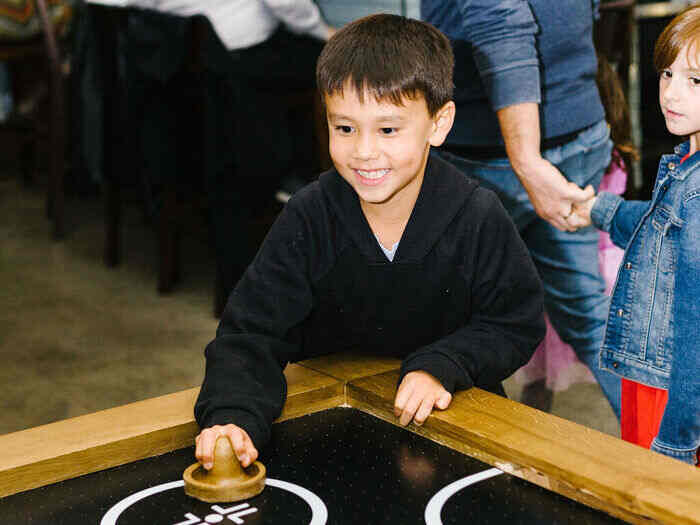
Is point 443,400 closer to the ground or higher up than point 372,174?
closer to the ground

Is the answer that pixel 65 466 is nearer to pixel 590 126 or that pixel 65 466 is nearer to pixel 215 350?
pixel 215 350

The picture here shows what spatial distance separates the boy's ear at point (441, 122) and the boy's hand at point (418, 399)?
39 centimetres

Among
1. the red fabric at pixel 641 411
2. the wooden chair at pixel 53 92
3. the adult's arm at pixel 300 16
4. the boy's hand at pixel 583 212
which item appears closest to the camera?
the red fabric at pixel 641 411

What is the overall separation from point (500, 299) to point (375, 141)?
28 cm

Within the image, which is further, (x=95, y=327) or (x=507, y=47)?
(x=95, y=327)

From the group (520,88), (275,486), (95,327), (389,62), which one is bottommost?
(95,327)

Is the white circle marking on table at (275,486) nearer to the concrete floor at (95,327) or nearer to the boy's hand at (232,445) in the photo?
the boy's hand at (232,445)

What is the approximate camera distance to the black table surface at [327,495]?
0.88 m

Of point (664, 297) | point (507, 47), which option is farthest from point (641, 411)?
point (507, 47)

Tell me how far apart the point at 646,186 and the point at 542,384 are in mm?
2116

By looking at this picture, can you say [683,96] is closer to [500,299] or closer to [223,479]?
[500,299]

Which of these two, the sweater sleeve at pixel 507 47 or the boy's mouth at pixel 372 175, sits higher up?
the sweater sleeve at pixel 507 47

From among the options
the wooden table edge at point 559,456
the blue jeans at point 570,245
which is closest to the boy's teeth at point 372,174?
the wooden table edge at point 559,456

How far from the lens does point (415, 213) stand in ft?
4.34
